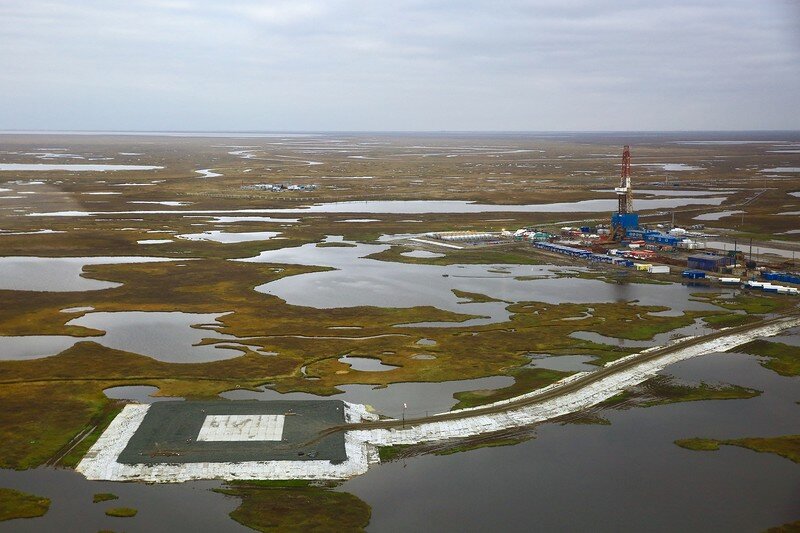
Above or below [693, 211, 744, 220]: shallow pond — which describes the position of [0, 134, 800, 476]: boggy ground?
below

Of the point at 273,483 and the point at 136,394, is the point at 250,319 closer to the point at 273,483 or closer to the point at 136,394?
the point at 136,394

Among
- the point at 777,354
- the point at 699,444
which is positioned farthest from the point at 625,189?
the point at 699,444

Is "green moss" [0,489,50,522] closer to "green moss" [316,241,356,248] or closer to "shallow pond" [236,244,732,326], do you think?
"shallow pond" [236,244,732,326]

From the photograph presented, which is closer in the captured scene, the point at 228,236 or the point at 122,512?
the point at 122,512

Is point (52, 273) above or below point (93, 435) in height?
above

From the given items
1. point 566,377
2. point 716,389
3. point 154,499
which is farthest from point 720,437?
point 154,499

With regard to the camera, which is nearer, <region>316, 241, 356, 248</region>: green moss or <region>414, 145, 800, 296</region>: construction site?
<region>414, 145, 800, 296</region>: construction site

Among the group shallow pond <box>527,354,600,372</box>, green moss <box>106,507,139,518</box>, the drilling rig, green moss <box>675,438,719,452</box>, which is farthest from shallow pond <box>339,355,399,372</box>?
the drilling rig

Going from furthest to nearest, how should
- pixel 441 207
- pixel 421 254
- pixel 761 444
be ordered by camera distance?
1. pixel 441 207
2. pixel 421 254
3. pixel 761 444
